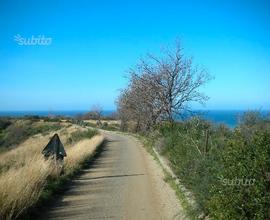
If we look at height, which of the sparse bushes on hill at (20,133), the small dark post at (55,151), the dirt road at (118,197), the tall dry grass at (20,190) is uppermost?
the small dark post at (55,151)

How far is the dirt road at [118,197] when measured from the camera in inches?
419

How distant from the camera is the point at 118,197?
1289cm

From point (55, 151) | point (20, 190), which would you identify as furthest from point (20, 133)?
point (20, 190)

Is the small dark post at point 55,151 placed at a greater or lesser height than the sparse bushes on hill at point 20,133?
greater

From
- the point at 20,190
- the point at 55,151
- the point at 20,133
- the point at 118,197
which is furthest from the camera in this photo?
the point at 20,133

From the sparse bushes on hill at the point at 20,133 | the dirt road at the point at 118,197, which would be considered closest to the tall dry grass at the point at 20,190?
the dirt road at the point at 118,197

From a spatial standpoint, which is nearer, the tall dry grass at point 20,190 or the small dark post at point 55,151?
the tall dry grass at point 20,190

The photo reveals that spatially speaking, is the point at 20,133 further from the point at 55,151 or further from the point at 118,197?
the point at 118,197

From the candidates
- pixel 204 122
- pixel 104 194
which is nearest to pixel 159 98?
pixel 204 122

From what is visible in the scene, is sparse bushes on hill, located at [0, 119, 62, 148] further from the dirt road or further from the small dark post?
the dirt road

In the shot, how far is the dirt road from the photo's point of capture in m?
10.6

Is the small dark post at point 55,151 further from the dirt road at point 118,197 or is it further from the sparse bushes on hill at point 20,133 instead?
the sparse bushes on hill at point 20,133

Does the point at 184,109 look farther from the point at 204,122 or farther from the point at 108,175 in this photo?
the point at 108,175

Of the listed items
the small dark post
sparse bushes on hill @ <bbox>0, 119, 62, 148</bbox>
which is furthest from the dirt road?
sparse bushes on hill @ <bbox>0, 119, 62, 148</bbox>
